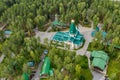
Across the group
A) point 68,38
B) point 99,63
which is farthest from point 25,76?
point 99,63

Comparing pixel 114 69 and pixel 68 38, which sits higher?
pixel 68 38

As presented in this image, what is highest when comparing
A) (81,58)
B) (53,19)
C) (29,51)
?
(53,19)

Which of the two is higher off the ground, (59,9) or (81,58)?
(59,9)

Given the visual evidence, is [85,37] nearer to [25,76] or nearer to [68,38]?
[68,38]

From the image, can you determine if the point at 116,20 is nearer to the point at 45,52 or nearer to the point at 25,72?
the point at 45,52

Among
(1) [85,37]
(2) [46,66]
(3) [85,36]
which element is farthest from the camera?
(3) [85,36]

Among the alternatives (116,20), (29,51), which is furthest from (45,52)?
(116,20)

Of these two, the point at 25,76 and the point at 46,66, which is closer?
the point at 25,76

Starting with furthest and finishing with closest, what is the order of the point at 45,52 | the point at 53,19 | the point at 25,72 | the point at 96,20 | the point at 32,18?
1. the point at 53,19
2. the point at 32,18
3. the point at 96,20
4. the point at 45,52
5. the point at 25,72

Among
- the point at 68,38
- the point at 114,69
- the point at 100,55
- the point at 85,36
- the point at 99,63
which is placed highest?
the point at 68,38
